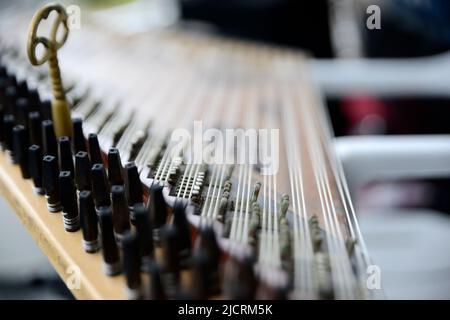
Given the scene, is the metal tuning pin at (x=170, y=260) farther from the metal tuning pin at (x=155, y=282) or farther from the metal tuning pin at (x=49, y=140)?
the metal tuning pin at (x=49, y=140)

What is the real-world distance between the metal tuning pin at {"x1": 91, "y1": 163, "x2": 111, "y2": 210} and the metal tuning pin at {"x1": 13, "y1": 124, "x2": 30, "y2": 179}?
8.3 inches

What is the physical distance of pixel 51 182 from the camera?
2.69ft

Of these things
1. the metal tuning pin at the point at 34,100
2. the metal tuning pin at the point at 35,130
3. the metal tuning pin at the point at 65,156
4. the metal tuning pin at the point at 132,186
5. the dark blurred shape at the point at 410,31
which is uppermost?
the dark blurred shape at the point at 410,31

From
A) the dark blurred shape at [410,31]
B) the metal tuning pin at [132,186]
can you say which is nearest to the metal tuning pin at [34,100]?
the metal tuning pin at [132,186]

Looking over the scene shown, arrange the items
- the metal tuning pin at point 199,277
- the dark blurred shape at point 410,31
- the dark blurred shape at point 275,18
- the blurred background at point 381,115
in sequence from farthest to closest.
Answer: the dark blurred shape at point 275,18 < the dark blurred shape at point 410,31 < the blurred background at point 381,115 < the metal tuning pin at point 199,277

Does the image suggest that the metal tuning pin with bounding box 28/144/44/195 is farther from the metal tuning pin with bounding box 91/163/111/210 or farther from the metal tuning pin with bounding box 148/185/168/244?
the metal tuning pin with bounding box 148/185/168/244

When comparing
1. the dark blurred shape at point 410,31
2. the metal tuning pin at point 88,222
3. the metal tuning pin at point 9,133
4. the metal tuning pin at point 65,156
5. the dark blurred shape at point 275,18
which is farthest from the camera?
the dark blurred shape at point 275,18

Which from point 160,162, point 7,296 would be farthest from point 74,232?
point 7,296

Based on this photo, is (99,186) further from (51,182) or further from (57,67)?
(57,67)

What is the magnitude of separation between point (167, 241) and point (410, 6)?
6.13ft

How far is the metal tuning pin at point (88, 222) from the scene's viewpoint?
74cm

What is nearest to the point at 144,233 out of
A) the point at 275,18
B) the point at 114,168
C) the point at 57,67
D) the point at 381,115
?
the point at 114,168

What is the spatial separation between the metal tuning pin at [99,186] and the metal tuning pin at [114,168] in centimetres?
3

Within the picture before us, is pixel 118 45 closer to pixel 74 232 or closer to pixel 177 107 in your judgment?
pixel 177 107
